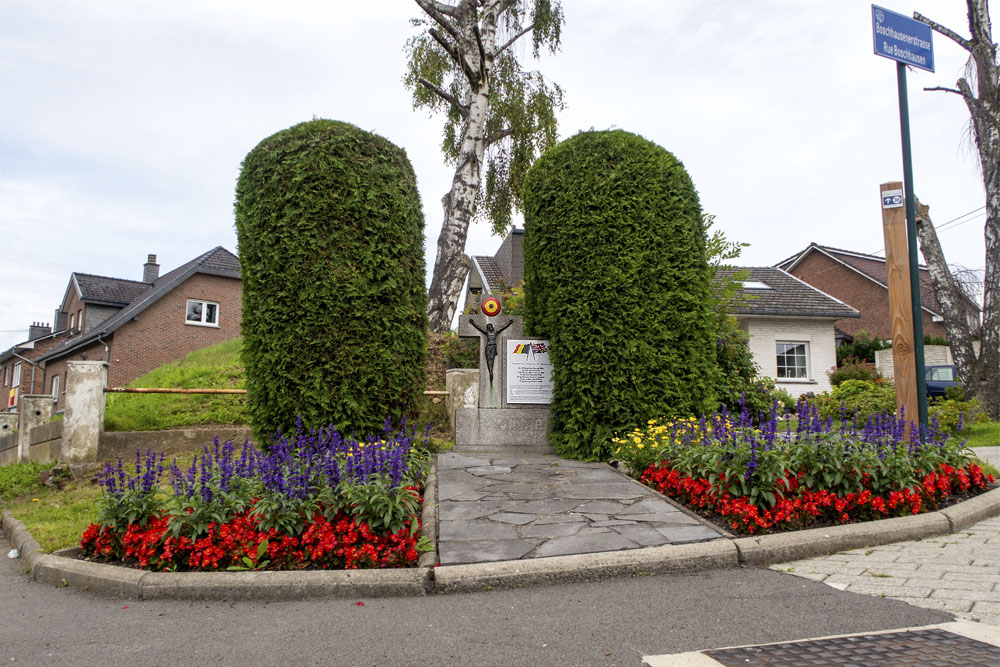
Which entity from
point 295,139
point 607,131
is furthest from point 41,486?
point 607,131

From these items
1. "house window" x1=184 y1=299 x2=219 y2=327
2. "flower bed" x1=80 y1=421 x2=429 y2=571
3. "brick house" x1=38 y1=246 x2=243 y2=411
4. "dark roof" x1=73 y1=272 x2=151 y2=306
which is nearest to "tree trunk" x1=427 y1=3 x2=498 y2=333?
"flower bed" x1=80 y1=421 x2=429 y2=571

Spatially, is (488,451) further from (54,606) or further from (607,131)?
(54,606)

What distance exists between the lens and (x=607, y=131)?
8281mm

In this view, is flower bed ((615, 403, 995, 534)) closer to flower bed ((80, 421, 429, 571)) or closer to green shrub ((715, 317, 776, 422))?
flower bed ((80, 421, 429, 571))

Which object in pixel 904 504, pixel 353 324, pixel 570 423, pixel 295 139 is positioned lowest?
pixel 904 504

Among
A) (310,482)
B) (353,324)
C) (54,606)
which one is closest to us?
(54,606)

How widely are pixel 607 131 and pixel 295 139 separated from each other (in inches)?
150

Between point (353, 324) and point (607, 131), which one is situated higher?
point (607, 131)

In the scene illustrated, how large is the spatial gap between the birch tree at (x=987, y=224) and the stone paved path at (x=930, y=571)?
29.6 feet

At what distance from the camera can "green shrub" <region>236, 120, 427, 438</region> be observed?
6.64 m

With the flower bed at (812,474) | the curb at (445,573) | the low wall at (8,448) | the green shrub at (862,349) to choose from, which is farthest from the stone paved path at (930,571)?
the green shrub at (862,349)

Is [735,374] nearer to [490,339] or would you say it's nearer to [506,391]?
[506,391]

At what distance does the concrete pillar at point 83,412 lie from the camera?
841 centimetres

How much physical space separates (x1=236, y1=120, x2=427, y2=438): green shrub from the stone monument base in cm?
165
